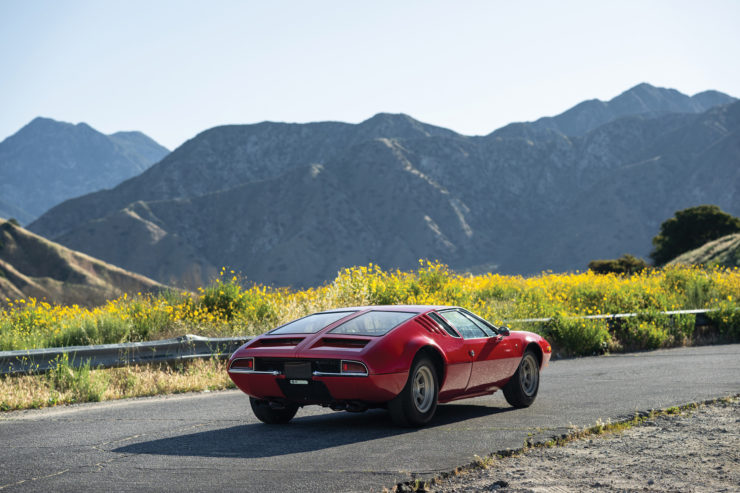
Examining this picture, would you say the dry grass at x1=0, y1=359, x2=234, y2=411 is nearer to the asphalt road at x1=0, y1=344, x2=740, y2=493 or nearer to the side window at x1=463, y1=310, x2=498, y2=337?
the asphalt road at x1=0, y1=344, x2=740, y2=493

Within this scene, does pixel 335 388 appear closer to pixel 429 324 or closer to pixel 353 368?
pixel 353 368

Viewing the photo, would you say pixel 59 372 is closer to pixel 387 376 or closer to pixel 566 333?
pixel 387 376

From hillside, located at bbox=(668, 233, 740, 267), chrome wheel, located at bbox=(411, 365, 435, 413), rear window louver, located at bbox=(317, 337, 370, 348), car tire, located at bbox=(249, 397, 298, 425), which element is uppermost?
hillside, located at bbox=(668, 233, 740, 267)

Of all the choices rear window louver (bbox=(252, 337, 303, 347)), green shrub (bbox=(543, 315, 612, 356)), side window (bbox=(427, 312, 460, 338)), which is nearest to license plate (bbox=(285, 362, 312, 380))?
rear window louver (bbox=(252, 337, 303, 347))

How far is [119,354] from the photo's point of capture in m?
12.2

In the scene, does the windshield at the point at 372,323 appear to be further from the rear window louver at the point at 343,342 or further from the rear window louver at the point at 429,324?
the rear window louver at the point at 343,342

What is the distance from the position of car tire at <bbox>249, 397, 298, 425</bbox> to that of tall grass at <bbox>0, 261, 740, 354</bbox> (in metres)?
5.91

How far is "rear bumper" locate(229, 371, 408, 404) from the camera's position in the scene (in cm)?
739

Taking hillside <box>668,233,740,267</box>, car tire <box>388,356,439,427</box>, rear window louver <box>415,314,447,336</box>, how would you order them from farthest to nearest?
hillside <box>668,233,740,267</box>, rear window louver <box>415,314,447,336</box>, car tire <box>388,356,439,427</box>

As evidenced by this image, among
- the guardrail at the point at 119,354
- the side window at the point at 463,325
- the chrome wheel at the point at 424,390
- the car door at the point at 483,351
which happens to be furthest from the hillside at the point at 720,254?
the chrome wheel at the point at 424,390

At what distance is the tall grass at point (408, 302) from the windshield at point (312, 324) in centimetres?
623

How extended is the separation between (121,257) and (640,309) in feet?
586

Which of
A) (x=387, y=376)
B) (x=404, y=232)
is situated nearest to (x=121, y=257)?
(x=404, y=232)

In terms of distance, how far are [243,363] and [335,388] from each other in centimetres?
112
